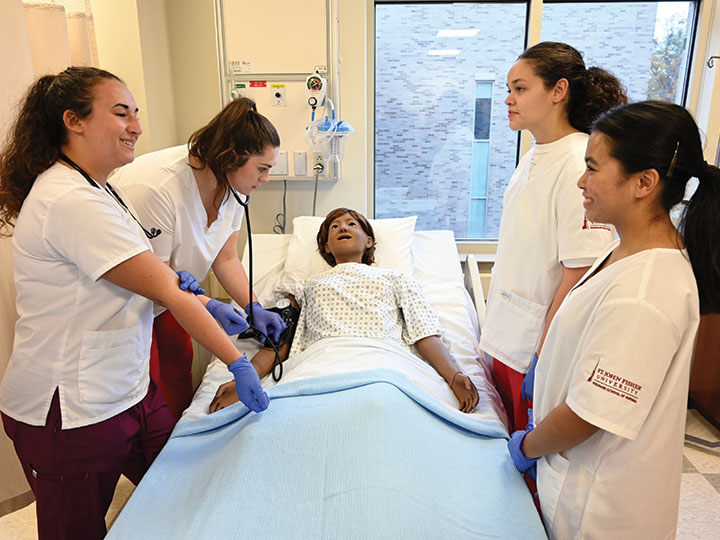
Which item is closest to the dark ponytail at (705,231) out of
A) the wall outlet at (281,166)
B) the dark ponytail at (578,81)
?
the dark ponytail at (578,81)

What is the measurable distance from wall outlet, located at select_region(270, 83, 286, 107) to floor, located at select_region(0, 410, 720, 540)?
6.40ft

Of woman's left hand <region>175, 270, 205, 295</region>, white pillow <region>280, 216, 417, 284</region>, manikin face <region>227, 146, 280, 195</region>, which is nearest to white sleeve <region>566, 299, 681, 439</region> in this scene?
woman's left hand <region>175, 270, 205, 295</region>

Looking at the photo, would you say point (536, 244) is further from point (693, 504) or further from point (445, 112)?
point (445, 112)

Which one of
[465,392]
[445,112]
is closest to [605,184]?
[465,392]

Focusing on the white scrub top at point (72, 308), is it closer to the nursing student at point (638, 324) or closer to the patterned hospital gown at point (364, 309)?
the patterned hospital gown at point (364, 309)

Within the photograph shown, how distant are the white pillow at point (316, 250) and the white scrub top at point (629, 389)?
4.96 ft

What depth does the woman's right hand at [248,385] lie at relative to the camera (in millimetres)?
1398

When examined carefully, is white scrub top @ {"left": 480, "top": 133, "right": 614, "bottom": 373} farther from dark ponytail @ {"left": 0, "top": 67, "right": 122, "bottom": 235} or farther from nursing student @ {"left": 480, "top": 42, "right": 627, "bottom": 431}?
dark ponytail @ {"left": 0, "top": 67, "right": 122, "bottom": 235}

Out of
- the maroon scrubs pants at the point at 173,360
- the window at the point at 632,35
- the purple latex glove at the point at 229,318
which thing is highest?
the window at the point at 632,35

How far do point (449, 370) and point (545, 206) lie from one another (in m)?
0.68

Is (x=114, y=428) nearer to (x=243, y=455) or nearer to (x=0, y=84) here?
(x=243, y=455)

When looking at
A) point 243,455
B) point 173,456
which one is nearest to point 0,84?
point 173,456

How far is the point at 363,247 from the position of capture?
2.41 meters

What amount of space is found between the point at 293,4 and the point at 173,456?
7.49ft
